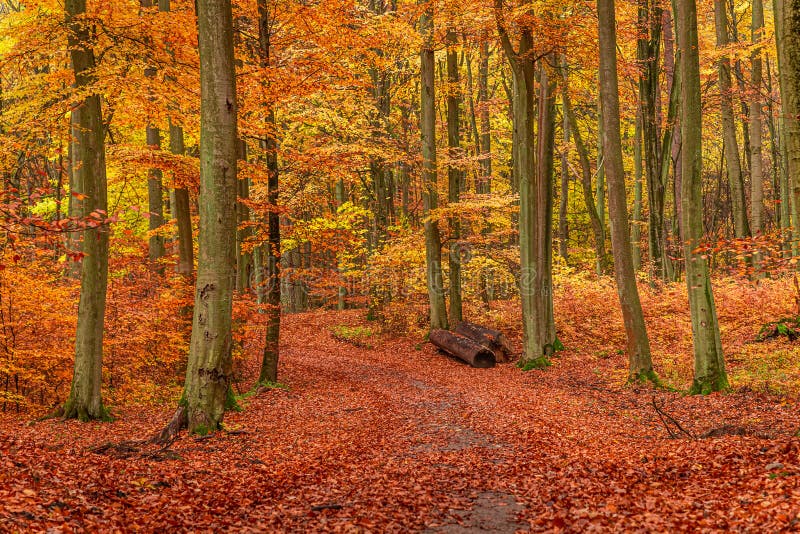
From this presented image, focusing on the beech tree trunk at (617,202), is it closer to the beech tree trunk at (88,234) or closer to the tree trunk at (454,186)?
the tree trunk at (454,186)

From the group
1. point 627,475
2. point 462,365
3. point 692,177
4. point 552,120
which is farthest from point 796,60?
point 462,365

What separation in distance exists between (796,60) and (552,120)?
32.0 feet

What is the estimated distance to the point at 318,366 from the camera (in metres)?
17.3

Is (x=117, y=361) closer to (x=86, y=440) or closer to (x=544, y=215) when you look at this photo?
(x=86, y=440)

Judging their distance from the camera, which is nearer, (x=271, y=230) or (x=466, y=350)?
(x=271, y=230)

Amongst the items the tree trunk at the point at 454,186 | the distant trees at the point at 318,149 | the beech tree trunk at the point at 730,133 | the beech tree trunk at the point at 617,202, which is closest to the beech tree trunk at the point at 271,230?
the distant trees at the point at 318,149

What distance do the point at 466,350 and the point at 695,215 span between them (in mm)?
8146

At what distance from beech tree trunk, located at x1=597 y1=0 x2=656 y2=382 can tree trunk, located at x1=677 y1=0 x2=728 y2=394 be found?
1.79 metres

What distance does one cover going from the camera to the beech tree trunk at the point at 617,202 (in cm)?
1220

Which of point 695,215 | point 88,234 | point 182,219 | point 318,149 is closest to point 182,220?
point 182,219

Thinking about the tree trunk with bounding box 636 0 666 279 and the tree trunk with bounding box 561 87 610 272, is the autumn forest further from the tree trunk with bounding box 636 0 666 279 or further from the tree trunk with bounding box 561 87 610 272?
the tree trunk with bounding box 561 87 610 272

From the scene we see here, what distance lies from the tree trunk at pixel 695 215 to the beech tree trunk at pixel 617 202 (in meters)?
1.79

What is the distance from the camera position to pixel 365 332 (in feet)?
76.5

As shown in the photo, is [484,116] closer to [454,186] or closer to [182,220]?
[454,186]
